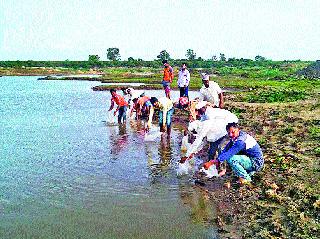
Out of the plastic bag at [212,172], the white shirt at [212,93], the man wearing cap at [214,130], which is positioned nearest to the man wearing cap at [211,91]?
the white shirt at [212,93]

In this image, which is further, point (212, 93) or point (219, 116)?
point (212, 93)

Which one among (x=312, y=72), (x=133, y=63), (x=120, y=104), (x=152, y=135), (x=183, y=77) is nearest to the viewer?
(x=152, y=135)

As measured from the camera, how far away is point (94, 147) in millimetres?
11133

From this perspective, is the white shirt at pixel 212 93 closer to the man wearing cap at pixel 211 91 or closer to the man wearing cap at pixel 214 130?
the man wearing cap at pixel 211 91

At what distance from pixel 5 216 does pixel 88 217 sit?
1.24 m

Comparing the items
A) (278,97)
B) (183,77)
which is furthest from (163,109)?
(278,97)

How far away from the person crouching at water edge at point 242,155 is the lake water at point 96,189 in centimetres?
75

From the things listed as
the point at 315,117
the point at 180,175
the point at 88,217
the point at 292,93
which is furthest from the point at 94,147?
the point at 292,93

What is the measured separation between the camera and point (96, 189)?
297 inches

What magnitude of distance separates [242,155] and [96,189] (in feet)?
8.69

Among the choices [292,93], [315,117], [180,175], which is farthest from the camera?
[292,93]

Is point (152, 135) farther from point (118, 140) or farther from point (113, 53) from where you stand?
point (113, 53)

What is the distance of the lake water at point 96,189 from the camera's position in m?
5.89

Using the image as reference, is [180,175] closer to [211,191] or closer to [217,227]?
[211,191]
